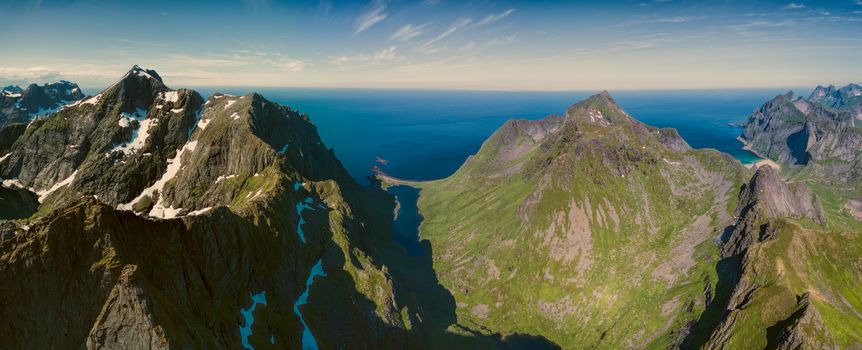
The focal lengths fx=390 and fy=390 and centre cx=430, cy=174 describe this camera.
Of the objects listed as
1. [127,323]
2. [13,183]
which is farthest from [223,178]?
[127,323]

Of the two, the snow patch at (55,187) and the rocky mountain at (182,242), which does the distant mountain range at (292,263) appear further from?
the snow patch at (55,187)

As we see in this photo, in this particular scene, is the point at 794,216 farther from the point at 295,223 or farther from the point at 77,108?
the point at 77,108

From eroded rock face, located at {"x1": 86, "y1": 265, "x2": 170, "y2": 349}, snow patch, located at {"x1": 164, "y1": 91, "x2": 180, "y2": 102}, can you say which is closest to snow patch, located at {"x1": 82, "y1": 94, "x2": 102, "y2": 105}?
snow patch, located at {"x1": 164, "y1": 91, "x2": 180, "y2": 102}

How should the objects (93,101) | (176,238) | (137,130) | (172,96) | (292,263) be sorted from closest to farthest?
(176,238) → (292,263) → (137,130) → (93,101) → (172,96)

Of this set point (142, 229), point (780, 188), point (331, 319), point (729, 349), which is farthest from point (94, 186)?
point (780, 188)

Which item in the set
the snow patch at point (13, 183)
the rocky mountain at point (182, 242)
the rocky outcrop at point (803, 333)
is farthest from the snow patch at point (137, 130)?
the rocky outcrop at point (803, 333)

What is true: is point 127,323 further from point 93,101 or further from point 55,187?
point 93,101
